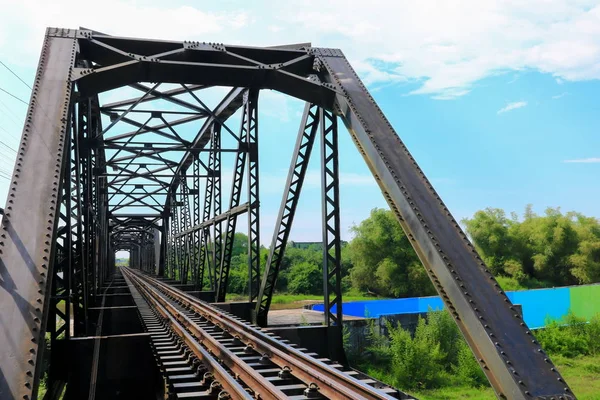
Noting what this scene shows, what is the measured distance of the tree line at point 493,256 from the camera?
5036 cm

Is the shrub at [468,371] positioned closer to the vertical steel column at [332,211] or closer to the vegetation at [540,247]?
the vertical steel column at [332,211]

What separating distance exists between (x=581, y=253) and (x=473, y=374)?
1355 inches

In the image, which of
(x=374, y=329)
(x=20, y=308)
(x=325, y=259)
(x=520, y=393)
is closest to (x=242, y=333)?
(x=325, y=259)

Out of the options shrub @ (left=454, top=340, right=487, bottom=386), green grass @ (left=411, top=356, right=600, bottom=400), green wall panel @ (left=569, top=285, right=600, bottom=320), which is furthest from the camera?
green wall panel @ (left=569, top=285, right=600, bottom=320)

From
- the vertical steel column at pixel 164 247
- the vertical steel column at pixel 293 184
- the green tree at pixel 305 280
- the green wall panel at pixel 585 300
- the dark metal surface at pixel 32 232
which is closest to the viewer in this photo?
the dark metal surface at pixel 32 232

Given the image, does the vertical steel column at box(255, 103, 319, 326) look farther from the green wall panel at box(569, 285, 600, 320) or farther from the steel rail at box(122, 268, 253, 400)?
the green wall panel at box(569, 285, 600, 320)

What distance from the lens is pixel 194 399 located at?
14.5 feet

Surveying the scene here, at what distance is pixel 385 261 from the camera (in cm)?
5081

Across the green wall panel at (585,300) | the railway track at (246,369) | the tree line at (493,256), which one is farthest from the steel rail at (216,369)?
the tree line at (493,256)

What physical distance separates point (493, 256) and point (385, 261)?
12.4 m

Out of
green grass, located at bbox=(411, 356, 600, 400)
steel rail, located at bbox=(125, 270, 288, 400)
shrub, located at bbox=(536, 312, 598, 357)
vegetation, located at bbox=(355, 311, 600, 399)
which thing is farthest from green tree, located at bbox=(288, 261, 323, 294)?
steel rail, located at bbox=(125, 270, 288, 400)

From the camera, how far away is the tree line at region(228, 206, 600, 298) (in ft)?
165

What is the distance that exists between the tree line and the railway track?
140 feet

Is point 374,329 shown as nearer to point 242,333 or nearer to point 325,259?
point 325,259
